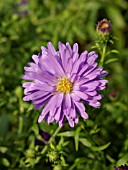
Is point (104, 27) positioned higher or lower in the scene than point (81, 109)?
higher

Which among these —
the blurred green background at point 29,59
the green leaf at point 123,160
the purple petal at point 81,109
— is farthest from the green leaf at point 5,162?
the purple petal at point 81,109

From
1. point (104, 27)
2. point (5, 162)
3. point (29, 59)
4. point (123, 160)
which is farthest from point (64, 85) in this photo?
point (29, 59)

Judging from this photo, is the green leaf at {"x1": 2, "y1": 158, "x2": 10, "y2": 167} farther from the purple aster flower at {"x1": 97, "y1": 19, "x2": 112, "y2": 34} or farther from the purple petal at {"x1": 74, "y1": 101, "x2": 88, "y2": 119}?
the purple aster flower at {"x1": 97, "y1": 19, "x2": 112, "y2": 34}

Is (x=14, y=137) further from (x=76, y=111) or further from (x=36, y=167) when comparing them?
(x=76, y=111)

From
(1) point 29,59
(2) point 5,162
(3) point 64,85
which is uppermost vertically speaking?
(1) point 29,59

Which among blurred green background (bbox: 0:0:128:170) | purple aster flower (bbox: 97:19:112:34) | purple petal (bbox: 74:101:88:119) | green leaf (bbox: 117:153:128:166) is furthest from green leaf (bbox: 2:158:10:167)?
purple aster flower (bbox: 97:19:112:34)

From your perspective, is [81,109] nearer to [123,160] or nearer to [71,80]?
[71,80]

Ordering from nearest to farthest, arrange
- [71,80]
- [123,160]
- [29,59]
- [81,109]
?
[81,109]
[71,80]
[123,160]
[29,59]

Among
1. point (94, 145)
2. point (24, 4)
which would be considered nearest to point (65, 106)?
point (94, 145)
